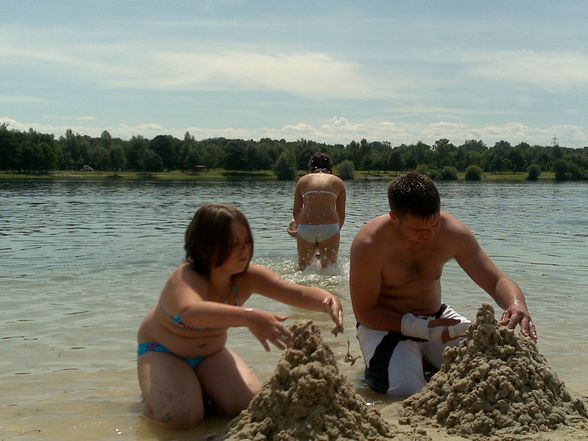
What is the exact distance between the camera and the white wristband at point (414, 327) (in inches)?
194

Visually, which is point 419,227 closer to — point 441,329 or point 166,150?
point 441,329

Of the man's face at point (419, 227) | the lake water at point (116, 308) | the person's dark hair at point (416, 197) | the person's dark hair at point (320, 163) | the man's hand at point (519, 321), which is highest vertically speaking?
the person's dark hair at point (320, 163)

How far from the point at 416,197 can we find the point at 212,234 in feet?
4.66

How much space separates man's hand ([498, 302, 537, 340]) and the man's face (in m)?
0.73

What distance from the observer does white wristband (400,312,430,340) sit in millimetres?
4934

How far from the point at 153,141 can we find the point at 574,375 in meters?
111

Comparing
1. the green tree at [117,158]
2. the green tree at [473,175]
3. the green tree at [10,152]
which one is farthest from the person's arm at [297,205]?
the green tree at [117,158]

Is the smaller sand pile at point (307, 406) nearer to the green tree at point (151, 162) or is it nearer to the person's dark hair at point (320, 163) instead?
the person's dark hair at point (320, 163)

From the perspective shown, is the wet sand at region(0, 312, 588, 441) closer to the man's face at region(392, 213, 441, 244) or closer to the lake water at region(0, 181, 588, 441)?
the lake water at region(0, 181, 588, 441)

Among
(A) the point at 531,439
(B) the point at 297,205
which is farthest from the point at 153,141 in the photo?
(A) the point at 531,439

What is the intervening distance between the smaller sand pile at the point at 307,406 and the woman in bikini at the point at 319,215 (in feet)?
21.1

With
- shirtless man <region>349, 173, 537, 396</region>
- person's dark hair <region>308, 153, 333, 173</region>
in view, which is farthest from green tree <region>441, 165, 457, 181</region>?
shirtless man <region>349, 173, 537, 396</region>

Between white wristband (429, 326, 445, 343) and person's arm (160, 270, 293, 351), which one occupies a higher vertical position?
person's arm (160, 270, 293, 351)

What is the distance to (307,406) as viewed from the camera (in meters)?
3.51
